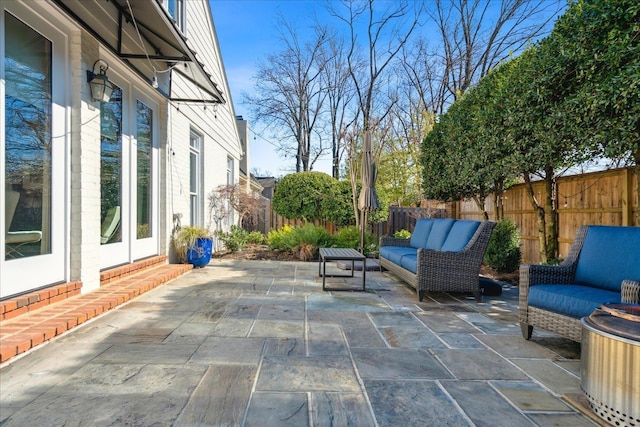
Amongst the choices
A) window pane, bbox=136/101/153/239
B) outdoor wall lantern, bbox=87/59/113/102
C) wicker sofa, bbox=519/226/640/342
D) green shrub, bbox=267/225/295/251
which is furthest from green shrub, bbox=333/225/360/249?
outdoor wall lantern, bbox=87/59/113/102

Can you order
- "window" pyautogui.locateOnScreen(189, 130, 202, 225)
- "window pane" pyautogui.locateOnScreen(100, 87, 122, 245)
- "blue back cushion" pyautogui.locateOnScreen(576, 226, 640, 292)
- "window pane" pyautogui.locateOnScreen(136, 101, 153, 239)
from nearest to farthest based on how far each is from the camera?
"blue back cushion" pyautogui.locateOnScreen(576, 226, 640, 292), "window pane" pyautogui.locateOnScreen(100, 87, 122, 245), "window pane" pyautogui.locateOnScreen(136, 101, 153, 239), "window" pyautogui.locateOnScreen(189, 130, 202, 225)

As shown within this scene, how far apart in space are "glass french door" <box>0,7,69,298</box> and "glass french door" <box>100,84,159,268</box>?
79 cm

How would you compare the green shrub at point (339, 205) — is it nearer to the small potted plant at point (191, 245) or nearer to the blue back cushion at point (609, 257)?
the small potted plant at point (191, 245)

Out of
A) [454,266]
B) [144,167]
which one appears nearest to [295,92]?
[144,167]

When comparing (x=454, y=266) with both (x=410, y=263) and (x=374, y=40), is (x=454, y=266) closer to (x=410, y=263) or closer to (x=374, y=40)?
(x=410, y=263)

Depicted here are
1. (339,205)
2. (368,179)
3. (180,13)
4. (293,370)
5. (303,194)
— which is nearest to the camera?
(293,370)

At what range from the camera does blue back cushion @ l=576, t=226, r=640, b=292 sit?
271 centimetres

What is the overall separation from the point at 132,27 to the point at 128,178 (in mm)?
1909

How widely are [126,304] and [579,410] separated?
13.0ft

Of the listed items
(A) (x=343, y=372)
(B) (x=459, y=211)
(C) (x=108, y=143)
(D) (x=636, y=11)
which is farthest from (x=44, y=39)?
(B) (x=459, y=211)

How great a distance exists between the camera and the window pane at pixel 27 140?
290cm

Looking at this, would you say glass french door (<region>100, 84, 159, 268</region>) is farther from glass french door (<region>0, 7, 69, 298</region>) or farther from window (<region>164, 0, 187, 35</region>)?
window (<region>164, 0, 187, 35</region>)

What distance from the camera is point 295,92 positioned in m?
20.3

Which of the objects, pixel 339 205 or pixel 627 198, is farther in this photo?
pixel 339 205
